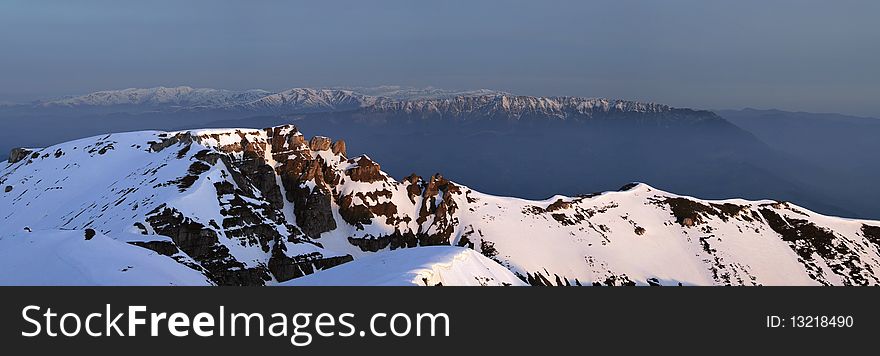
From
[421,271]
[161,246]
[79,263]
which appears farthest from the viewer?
[161,246]

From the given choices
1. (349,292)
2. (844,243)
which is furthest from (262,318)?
(844,243)

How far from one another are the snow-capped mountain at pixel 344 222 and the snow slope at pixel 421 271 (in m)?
63.6

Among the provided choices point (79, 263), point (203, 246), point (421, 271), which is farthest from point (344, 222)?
point (421, 271)

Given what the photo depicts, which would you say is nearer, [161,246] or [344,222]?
[161,246]

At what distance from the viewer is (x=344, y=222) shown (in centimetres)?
18100

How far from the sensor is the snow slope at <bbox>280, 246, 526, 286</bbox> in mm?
43688

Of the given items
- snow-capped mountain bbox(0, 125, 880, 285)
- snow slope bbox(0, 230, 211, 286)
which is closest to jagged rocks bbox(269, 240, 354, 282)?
snow-capped mountain bbox(0, 125, 880, 285)

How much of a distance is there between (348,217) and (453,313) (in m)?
157

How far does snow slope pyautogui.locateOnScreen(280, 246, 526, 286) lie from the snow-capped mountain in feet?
209

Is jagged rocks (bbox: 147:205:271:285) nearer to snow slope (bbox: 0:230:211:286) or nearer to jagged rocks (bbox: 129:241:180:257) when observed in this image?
jagged rocks (bbox: 129:241:180:257)

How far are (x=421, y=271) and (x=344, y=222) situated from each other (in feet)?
459

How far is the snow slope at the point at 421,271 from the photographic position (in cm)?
4369

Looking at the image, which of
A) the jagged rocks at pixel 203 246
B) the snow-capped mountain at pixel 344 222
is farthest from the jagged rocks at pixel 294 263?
the jagged rocks at pixel 203 246

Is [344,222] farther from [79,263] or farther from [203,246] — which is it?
[79,263]
